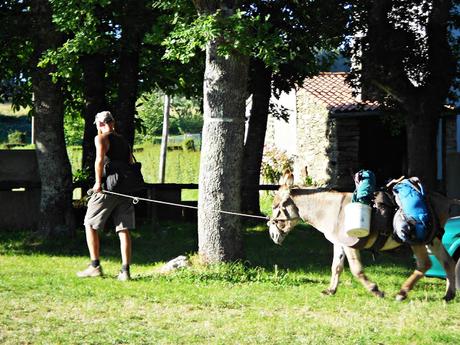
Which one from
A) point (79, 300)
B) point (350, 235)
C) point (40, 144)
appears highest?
point (40, 144)

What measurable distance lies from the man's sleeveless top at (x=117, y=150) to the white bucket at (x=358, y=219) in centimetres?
335

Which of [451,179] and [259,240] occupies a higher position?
[451,179]

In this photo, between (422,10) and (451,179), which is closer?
(422,10)

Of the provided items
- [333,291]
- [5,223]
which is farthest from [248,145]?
[333,291]

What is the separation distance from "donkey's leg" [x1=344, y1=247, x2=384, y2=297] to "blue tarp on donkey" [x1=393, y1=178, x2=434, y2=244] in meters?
0.59

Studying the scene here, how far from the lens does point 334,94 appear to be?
32.7 m

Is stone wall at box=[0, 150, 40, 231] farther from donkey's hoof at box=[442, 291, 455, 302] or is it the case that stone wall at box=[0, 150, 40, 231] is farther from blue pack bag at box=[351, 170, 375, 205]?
donkey's hoof at box=[442, 291, 455, 302]

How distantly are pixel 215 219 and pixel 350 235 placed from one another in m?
Result: 2.76

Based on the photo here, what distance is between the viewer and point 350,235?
32.1 feet

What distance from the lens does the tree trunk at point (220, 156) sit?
39.4ft

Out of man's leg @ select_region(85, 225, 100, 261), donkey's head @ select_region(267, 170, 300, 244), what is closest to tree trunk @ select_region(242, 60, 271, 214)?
man's leg @ select_region(85, 225, 100, 261)

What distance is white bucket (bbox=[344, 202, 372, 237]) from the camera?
9.52 m

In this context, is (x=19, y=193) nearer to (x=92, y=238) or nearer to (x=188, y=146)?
(x=92, y=238)

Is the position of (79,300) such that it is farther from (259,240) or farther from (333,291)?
(259,240)
